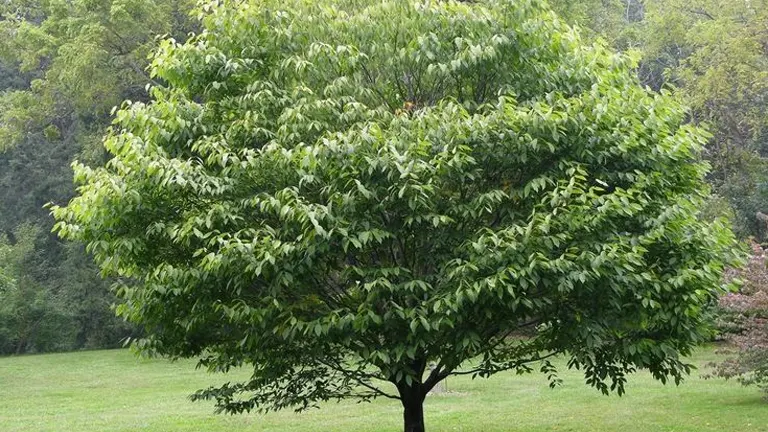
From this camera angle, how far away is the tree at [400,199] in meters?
7.80

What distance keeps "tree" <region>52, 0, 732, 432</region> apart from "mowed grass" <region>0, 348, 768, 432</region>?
6960 millimetres

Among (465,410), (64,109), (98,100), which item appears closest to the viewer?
(465,410)

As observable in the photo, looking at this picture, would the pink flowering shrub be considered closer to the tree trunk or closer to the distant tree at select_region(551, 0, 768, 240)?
the tree trunk

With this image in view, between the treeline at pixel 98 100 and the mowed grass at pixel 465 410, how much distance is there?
8024 millimetres

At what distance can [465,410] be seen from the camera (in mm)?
18219

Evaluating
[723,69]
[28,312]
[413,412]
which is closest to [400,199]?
[413,412]

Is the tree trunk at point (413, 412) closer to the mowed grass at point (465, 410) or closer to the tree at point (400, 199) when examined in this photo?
the tree at point (400, 199)

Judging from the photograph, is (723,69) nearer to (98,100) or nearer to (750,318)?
(750,318)

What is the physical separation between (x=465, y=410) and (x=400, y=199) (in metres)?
11.2

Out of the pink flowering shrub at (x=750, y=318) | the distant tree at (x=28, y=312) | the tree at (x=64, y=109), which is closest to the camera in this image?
the pink flowering shrub at (x=750, y=318)

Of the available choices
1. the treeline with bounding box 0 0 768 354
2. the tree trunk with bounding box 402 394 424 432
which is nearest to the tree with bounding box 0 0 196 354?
the treeline with bounding box 0 0 768 354

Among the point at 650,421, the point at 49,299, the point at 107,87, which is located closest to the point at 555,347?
the point at 650,421

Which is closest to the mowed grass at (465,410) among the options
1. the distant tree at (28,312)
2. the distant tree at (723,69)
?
the distant tree at (723,69)

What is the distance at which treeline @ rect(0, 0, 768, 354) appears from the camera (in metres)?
29.8
